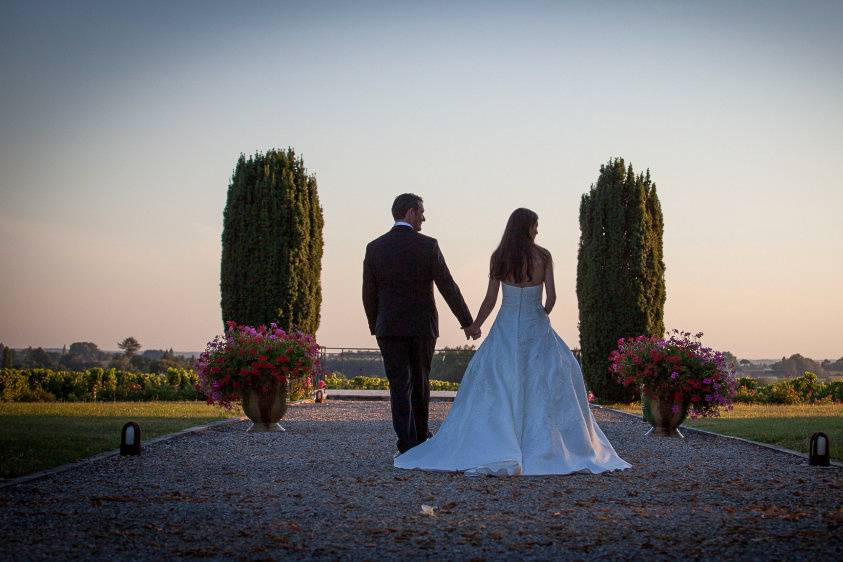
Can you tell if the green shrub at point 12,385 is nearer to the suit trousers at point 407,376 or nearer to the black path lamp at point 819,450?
the suit trousers at point 407,376

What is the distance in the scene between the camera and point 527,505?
568cm

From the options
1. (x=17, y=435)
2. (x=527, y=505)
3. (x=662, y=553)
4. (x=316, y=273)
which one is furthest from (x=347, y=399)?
(x=662, y=553)

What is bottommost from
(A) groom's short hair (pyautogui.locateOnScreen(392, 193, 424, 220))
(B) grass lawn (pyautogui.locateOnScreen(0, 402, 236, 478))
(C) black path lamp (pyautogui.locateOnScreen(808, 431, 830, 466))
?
(B) grass lawn (pyautogui.locateOnScreen(0, 402, 236, 478))

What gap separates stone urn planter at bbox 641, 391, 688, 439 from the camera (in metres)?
11.2

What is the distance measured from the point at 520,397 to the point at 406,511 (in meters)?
2.44

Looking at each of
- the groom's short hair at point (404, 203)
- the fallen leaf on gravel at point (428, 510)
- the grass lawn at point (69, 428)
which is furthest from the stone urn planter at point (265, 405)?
the fallen leaf on gravel at point (428, 510)

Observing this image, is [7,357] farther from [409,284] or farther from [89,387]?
[409,284]

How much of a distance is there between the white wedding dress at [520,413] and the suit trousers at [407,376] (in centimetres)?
31

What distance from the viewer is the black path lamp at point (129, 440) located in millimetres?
8352

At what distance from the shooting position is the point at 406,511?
5465 mm

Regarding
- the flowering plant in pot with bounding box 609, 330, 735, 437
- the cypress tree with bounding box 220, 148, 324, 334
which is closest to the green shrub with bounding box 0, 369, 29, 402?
the cypress tree with bounding box 220, 148, 324, 334

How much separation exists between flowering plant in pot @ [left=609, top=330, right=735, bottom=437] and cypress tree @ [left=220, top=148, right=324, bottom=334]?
339 inches

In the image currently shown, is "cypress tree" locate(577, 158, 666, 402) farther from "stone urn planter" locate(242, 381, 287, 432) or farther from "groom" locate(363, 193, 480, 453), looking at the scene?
"groom" locate(363, 193, 480, 453)

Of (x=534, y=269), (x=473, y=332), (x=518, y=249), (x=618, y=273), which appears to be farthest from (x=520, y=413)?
(x=618, y=273)
